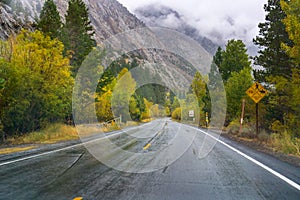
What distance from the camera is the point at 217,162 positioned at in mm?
8859

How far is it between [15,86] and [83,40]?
1995 cm

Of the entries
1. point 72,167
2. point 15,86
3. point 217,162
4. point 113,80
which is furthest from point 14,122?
point 113,80

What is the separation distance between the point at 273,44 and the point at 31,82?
17.2 metres

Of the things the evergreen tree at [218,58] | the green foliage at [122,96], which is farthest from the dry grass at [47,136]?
the evergreen tree at [218,58]

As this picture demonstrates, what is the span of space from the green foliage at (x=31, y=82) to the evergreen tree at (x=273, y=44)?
15.0 m

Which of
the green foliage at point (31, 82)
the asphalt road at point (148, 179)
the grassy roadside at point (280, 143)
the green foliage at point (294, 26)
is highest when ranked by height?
the green foliage at point (294, 26)

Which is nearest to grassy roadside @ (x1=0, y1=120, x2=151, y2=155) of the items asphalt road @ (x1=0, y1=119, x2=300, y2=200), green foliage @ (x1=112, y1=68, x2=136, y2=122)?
asphalt road @ (x1=0, y1=119, x2=300, y2=200)

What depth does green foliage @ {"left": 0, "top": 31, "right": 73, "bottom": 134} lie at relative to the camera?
612 inches

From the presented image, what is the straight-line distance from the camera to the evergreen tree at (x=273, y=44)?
20984 millimetres

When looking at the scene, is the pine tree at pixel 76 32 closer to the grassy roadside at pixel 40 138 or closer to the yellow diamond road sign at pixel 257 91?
the grassy roadside at pixel 40 138

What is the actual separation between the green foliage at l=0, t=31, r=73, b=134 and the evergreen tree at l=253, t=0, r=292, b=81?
15006 millimetres

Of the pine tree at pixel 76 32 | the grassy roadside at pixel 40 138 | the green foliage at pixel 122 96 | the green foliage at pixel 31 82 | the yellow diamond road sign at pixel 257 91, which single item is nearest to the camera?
the grassy roadside at pixel 40 138

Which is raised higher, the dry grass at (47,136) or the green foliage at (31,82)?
the green foliage at (31,82)

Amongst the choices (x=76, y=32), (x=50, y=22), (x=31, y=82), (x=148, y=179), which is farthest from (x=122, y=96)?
(x=148, y=179)
